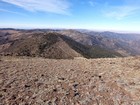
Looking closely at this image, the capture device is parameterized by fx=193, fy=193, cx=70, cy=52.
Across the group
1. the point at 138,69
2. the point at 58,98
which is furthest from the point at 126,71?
the point at 58,98

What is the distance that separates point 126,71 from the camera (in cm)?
2108

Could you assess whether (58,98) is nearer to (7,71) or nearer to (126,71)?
(7,71)

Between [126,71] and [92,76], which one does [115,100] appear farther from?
[126,71]

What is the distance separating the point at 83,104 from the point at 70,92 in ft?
6.18

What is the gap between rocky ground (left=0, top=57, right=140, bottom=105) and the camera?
13125mm

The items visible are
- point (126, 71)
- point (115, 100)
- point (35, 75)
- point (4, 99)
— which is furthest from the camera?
point (126, 71)

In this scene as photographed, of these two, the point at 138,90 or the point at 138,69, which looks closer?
the point at 138,90

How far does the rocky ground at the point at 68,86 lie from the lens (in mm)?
13125

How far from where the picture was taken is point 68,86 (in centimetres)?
1578

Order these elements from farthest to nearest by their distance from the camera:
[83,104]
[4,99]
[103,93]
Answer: [103,93]
[83,104]
[4,99]

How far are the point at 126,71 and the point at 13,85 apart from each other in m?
12.3

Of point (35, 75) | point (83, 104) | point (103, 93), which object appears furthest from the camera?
point (35, 75)

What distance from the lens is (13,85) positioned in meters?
14.7

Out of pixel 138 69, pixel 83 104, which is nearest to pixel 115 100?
pixel 83 104
